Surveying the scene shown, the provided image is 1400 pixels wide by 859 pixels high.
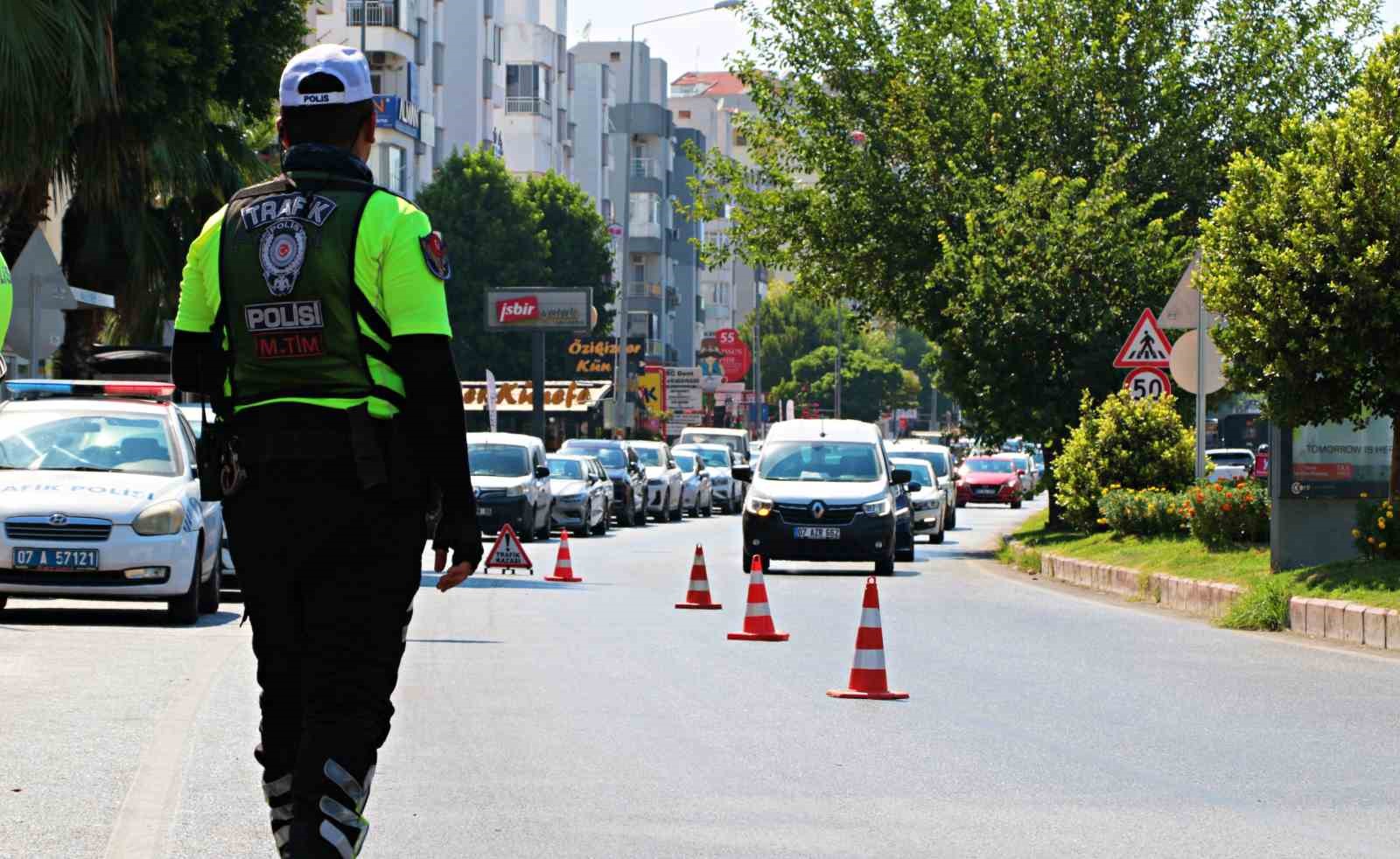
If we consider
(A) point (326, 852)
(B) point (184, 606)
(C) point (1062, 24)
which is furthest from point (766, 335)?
(A) point (326, 852)

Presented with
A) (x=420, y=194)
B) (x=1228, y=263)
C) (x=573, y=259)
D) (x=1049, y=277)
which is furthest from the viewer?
(x=573, y=259)

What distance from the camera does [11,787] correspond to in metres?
8.45

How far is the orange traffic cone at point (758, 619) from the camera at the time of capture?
1658cm

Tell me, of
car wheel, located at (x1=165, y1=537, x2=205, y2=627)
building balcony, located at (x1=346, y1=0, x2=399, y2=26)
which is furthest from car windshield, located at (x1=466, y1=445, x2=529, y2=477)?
building balcony, located at (x1=346, y1=0, x2=399, y2=26)

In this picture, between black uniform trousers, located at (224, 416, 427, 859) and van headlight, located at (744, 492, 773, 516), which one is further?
van headlight, located at (744, 492, 773, 516)

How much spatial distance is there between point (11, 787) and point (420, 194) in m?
73.9

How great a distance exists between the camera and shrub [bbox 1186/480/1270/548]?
75.9ft

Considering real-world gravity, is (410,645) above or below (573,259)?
below

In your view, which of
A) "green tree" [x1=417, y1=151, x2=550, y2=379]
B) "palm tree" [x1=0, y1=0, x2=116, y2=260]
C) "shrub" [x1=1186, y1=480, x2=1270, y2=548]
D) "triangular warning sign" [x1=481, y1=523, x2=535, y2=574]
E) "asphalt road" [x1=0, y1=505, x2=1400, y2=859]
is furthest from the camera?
"green tree" [x1=417, y1=151, x2=550, y2=379]

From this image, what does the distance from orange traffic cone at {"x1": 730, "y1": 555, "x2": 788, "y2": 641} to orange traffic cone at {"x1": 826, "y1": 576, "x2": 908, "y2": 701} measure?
12.9 feet

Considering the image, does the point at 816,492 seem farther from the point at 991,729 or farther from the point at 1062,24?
the point at 991,729

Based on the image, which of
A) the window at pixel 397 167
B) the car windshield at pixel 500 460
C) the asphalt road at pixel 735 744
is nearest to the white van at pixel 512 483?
the car windshield at pixel 500 460

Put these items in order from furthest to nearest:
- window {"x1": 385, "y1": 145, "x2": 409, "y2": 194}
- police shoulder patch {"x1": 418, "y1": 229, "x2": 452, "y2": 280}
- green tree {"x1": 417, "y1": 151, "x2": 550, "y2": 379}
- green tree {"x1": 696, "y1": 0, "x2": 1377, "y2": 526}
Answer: green tree {"x1": 417, "y1": 151, "x2": 550, "y2": 379} < window {"x1": 385, "y1": 145, "x2": 409, "y2": 194} < green tree {"x1": 696, "y1": 0, "x2": 1377, "y2": 526} < police shoulder patch {"x1": 418, "y1": 229, "x2": 452, "y2": 280}

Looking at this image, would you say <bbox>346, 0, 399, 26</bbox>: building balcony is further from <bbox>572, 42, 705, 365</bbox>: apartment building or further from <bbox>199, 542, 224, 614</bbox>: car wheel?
<bbox>199, 542, 224, 614</bbox>: car wheel
